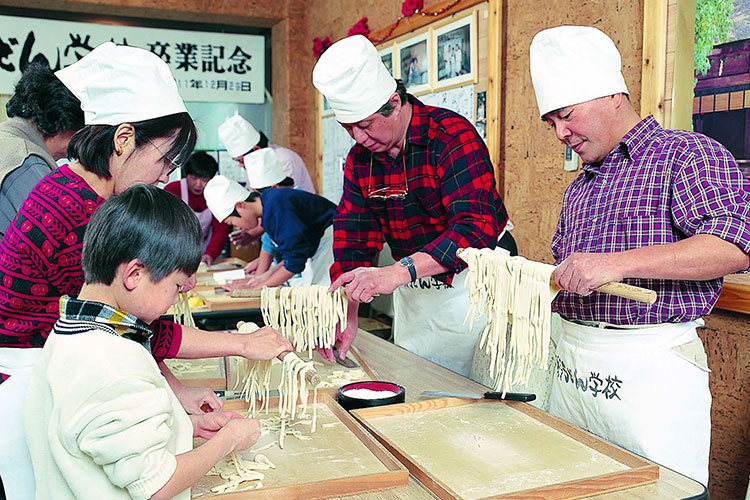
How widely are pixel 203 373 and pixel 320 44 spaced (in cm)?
498

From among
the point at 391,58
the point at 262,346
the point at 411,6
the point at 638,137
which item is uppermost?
the point at 411,6

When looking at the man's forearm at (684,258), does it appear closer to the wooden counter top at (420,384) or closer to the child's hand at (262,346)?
the wooden counter top at (420,384)

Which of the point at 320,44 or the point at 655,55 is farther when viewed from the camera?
the point at 320,44

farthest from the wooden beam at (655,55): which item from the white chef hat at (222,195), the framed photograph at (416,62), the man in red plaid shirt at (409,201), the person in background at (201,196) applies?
the person in background at (201,196)

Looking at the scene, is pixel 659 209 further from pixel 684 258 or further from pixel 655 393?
pixel 655 393

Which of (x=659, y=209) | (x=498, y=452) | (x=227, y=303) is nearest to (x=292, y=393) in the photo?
(x=498, y=452)

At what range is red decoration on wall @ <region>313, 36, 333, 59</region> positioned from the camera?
660 centimetres

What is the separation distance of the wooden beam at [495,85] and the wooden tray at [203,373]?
211cm

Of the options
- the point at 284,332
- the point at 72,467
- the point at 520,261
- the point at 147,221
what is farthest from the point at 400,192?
the point at 72,467

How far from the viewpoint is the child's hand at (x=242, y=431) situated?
52.8 inches

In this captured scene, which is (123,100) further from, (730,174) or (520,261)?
(730,174)

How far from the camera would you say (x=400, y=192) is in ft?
8.78

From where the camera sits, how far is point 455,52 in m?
4.41

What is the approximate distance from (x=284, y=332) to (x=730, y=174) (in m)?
1.40
